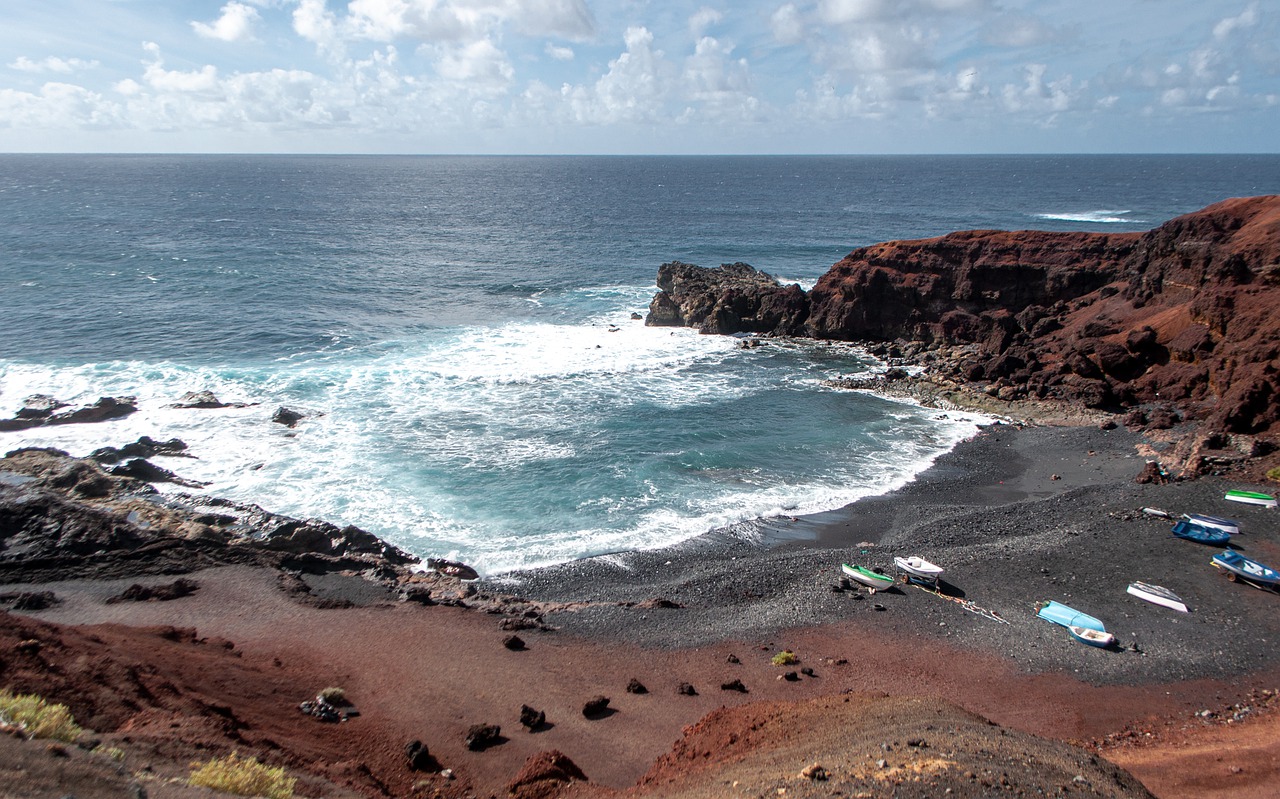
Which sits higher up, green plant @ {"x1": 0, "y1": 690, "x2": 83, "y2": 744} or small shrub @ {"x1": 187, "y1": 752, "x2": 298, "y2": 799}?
green plant @ {"x1": 0, "y1": 690, "x2": 83, "y2": 744}

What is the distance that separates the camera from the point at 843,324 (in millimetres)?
62562

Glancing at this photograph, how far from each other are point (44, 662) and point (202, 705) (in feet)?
10.5

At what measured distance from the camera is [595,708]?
2028 centimetres

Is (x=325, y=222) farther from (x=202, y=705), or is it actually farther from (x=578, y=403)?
(x=202, y=705)

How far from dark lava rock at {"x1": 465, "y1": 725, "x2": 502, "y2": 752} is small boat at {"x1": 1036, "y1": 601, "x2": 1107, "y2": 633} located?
1908 cm

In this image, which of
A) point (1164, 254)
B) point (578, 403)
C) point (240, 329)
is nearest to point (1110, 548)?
point (578, 403)

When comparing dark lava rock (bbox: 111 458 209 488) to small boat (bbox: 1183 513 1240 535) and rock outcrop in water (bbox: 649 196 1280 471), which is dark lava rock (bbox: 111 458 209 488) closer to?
rock outcrop in water (bbox: 649 196 1280 471)

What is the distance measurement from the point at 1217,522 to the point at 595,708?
27.4m

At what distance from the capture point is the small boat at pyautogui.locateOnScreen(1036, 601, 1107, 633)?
79.5 ft

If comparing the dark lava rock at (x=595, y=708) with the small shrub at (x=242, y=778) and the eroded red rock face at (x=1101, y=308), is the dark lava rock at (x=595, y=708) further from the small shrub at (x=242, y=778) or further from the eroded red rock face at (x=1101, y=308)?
the eroded red rock face at (x=1101, y=308)

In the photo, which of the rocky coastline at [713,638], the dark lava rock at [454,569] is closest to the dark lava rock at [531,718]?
the rocky coastline at [713,638]

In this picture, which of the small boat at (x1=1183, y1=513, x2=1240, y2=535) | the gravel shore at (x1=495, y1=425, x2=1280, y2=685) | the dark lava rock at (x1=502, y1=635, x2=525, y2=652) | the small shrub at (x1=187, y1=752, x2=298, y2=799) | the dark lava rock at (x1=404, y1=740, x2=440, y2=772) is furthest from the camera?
the small boat at (x1=1183, y1=513, x2=1240, y2=535)

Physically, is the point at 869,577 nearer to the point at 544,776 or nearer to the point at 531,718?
the point at 531,718

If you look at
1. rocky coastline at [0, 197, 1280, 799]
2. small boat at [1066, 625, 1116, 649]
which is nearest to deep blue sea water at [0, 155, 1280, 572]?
rocky coastline at [0, 197, 1280, 799]
